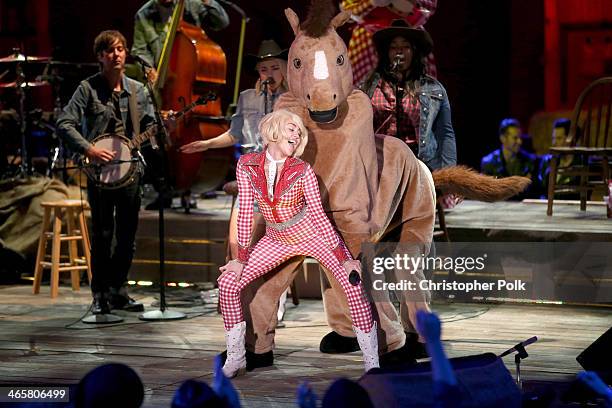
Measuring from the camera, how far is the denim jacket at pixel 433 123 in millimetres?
5742

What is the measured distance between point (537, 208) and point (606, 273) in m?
1.95

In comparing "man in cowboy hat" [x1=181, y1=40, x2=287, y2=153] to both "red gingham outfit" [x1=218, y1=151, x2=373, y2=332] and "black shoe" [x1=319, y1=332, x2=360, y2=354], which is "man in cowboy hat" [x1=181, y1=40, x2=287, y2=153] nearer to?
"black shoe" [x1=319, y1=332, x2=360, y2=354]

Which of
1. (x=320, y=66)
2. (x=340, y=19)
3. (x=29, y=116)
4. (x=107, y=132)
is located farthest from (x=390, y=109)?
(x=29, y=116)

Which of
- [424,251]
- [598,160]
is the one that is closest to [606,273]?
[424,251]

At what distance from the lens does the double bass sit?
7717 millimetres

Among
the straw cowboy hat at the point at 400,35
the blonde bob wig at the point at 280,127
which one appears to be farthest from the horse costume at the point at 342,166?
the straw cowboy hat at the point at 400,35

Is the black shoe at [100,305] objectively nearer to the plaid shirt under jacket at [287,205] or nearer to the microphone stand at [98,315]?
the microphone stand at [98,315]

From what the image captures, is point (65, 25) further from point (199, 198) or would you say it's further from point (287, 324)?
point (287, 324)

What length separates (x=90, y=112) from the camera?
21.5ft

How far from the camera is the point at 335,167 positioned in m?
4.89

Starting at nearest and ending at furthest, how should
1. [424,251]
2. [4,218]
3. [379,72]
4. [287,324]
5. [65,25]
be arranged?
[424,251] → [379,72] → [287,324] → [4,218] → [65,25]

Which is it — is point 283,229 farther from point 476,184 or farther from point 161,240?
point 161,240

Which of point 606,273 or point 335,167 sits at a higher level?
point 335,167

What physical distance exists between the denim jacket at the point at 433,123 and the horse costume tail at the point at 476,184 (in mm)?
276
